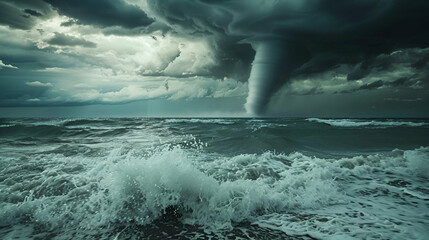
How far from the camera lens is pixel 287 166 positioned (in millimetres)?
7102

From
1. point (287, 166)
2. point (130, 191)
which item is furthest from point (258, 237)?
point (287, 166)

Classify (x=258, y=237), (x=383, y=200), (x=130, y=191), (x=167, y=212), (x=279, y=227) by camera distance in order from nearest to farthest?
(x=258, y=237) < (x=279, y=227) < (x=167, y=212) < (x=130, y=191) < (x=383, y=200)

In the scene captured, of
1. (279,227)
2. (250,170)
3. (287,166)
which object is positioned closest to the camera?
(279,227)

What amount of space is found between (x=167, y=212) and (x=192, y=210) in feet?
1.42

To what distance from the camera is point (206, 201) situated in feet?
13.4

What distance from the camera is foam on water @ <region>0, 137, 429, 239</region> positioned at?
348 centimetres

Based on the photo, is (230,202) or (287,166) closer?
(230,202)

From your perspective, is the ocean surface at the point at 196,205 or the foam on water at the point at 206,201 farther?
the foam on water at the point at 206,201

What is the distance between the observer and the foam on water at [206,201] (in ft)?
11.4

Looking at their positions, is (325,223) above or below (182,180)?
below

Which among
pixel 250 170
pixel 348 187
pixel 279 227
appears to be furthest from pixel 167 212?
pixel 348 187

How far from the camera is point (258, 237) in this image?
3117 millimetres

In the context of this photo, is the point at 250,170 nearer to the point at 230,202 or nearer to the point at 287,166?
the point at 287,166

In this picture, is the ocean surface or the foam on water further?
the foam on water
